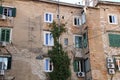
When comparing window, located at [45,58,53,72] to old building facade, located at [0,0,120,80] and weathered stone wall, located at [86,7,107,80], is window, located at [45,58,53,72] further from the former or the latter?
weathered stone wall, located at [86,7,107,80]

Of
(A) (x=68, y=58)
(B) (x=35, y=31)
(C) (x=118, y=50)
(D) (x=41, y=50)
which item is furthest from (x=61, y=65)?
(C) (x=118, y=50)

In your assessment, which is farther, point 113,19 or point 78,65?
point 113,19

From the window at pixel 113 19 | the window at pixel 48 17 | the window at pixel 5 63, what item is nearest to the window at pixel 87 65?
the window at pixel 113 19

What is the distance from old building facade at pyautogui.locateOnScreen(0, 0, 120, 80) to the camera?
21.0 metres

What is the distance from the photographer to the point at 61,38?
75.0 ft

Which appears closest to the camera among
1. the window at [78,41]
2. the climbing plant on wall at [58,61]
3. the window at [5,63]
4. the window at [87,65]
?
the window at [5,63]

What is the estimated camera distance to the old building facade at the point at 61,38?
2097 centimetres

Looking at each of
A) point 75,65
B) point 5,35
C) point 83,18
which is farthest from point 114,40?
point 5,35

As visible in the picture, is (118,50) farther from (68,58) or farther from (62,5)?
(62,5)

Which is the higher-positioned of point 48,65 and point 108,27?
point 108,27

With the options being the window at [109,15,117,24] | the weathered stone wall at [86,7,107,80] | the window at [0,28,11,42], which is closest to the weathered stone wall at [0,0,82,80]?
the window at [0,28,11,42]

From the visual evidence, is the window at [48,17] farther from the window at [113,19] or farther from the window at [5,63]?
the window at [113,19]

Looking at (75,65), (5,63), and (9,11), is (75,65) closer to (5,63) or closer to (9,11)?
(5,63)

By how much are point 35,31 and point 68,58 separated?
13.2ft
